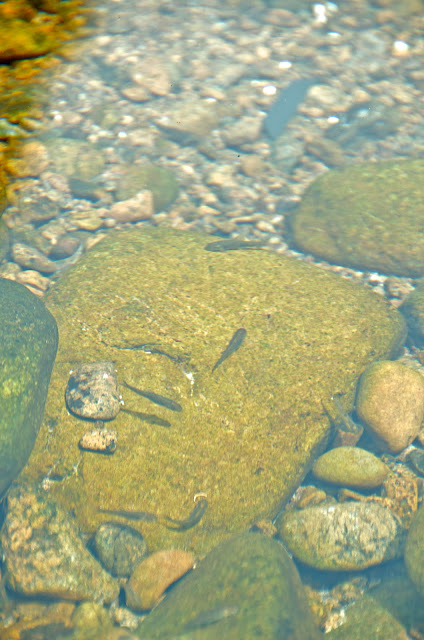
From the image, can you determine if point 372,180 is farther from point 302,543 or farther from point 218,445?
point 302,543

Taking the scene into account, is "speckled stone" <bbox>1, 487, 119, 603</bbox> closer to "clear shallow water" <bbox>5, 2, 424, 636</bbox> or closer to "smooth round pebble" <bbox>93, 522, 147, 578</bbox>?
"smooth round pebble" <bbox>93, 522, 147, 578</bbox>

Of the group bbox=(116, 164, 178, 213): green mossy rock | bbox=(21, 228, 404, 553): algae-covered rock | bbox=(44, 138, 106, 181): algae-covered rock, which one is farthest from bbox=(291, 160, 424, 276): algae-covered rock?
bbox=(44, 138, 106, 181): algae-covered rock

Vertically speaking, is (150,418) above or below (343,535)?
above

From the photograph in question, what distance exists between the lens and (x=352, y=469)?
4.68 meters

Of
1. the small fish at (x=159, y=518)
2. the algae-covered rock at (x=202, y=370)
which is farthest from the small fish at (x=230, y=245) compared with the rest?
the small fish at (x=159, y=518)

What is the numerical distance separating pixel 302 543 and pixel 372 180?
224 inches

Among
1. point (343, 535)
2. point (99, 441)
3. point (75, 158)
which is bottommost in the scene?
point (343, 535)

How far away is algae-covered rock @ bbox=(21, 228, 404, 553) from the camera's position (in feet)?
14.5

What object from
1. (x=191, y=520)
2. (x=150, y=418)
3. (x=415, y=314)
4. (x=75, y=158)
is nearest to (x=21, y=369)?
(x=150, y=418)

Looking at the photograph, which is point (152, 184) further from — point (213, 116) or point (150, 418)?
point (150, 418)

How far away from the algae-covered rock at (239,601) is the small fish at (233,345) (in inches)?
73.2

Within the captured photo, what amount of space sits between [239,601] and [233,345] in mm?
2527

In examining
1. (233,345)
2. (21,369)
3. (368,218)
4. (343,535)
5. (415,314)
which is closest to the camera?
(343,535)

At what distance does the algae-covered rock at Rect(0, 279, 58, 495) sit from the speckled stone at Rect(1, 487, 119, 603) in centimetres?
33
